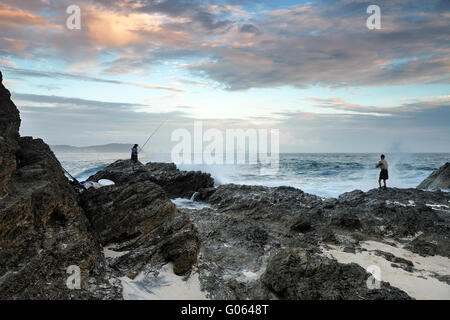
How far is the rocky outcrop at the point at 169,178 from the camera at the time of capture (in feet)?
50.6

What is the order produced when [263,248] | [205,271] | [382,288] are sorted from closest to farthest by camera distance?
[382,288] → [205,271] → [263,248]

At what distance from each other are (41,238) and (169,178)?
1116cm

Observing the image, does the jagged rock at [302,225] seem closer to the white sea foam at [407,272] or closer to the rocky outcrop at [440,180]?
the white sea foam at [407,272]

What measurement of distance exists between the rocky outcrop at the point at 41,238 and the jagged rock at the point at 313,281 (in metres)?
2.70

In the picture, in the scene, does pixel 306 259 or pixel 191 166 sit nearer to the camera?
pixel 306 259

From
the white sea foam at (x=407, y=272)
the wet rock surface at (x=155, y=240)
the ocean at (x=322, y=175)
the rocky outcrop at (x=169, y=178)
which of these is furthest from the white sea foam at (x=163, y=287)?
the ocean at (x=322, y=175)

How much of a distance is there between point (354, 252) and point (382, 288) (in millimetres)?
2027

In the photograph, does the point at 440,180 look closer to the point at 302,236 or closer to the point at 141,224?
the point at 302,236

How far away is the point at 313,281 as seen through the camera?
16.3ft

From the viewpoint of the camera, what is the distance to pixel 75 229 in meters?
5.22

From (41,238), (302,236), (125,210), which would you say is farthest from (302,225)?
(41,238)
